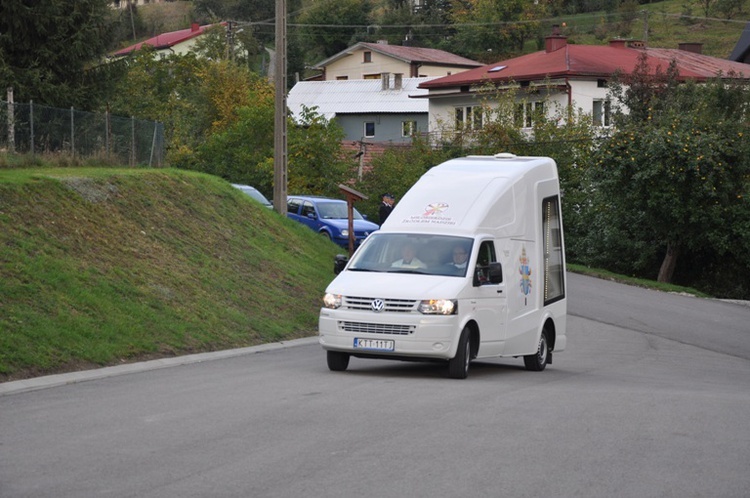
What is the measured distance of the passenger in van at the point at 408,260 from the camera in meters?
14.9

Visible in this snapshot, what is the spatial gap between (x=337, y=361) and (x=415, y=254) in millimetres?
1762

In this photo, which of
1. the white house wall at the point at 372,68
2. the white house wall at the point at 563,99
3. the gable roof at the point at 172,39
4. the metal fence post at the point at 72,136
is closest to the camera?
the metal fence post at the point at 72,136

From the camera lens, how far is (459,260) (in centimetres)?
1485

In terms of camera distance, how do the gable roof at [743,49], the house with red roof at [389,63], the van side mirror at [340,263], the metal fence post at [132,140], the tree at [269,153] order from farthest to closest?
the house with red roof at [389,63] → the gable roof at [743,49] → the tree at [269,153] → the metal fence post at [132,140] → the van side mirror at [340,263]

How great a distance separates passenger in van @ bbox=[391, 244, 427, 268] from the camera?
14938 mm

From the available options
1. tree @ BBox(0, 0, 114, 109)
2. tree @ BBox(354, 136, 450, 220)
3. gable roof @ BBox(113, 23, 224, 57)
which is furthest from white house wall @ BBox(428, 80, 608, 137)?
gable roof @ BBox(113, 23, 224, 57)

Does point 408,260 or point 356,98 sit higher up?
point 356,98

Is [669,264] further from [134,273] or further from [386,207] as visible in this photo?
[134,273]

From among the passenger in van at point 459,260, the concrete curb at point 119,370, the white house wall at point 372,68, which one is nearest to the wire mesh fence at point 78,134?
the concrete curb at point 119,370

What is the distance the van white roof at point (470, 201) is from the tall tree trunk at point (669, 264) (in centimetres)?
2528

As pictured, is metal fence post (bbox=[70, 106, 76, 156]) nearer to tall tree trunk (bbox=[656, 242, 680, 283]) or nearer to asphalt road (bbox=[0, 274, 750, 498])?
asphalt road (bbox=[0, 274, 750, 498])

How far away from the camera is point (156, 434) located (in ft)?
31.1

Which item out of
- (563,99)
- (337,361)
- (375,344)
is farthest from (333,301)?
(563,99)

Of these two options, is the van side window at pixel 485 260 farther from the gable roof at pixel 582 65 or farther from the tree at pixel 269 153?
the gable roof at pixel 582 65
